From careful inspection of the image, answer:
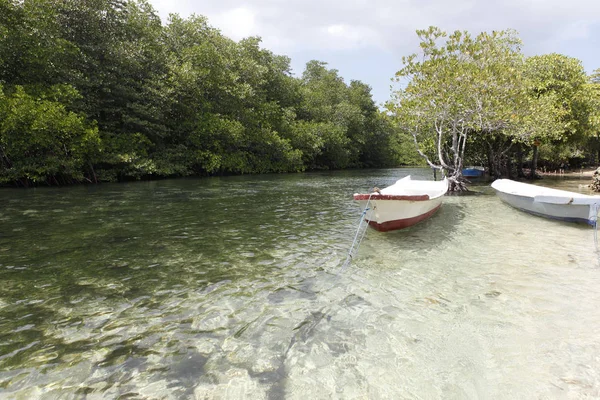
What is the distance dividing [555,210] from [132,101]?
111 feet

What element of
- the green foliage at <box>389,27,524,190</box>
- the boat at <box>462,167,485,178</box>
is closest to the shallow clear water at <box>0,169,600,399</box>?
the green foliage at <box>389,27,524,190</box>

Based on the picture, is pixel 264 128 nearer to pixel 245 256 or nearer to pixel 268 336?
pixel 245 256

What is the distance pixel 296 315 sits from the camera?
4719 millimetres

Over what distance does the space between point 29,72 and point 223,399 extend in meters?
29.6

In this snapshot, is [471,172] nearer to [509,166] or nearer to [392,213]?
[509,166]

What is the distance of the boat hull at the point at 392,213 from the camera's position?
8812mm

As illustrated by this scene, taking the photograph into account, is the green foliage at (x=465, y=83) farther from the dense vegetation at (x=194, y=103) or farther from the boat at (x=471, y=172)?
the boat at (x=471, y=172)

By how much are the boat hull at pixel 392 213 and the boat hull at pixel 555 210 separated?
4.65 metres

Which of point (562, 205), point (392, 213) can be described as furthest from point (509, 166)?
point (392, 213)

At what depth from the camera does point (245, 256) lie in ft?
24.4

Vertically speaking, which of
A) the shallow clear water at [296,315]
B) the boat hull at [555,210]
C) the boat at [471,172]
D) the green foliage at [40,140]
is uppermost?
the green foliage at [40,140]

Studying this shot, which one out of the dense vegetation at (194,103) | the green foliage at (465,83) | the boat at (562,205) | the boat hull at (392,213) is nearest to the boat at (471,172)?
the dense vegetation at (194,103)

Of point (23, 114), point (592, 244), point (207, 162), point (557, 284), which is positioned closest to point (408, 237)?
point (557, 284)

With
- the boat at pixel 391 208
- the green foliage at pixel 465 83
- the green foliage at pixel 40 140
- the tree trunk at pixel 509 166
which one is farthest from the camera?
the tree trunk at pixel 509 166
